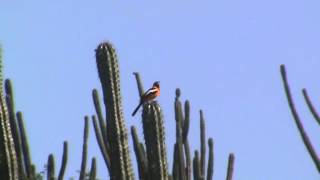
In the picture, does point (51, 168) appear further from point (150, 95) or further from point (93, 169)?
point (150, 95)

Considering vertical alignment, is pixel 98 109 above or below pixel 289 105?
above

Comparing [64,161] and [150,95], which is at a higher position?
[150,95]

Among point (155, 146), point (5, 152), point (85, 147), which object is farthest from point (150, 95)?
point (5, 152)

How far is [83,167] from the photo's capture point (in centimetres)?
1323

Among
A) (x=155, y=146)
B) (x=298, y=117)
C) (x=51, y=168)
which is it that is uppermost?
(x=51, y=168)

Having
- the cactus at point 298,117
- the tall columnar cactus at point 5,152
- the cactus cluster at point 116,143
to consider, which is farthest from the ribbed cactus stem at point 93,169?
the cactus at point 298,117

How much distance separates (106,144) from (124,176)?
1.21m

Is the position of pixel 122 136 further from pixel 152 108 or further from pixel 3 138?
pixel 3 138

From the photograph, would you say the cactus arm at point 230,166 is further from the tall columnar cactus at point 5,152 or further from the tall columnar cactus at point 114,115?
the tall columnar cactus at point 5,152

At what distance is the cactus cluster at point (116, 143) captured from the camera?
37.0ft

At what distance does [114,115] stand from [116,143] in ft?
1.14

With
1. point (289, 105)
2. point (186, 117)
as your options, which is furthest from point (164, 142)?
point (289, 105)

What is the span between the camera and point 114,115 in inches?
477

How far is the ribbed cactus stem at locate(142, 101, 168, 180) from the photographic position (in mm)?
11766
